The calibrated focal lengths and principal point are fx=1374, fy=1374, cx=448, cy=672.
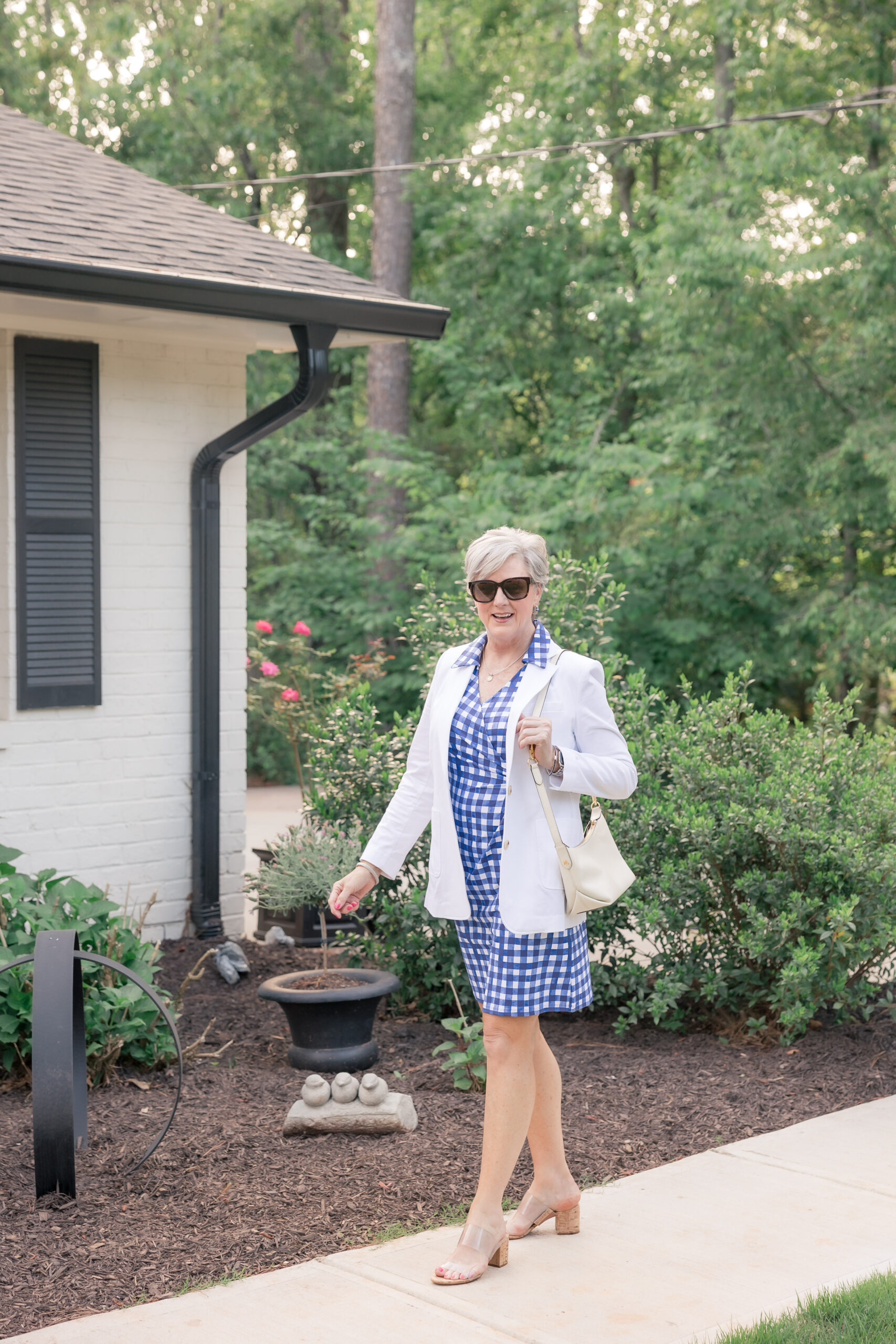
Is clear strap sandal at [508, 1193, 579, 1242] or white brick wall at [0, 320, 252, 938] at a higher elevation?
white brick wall at [0, 320, 252, 938]

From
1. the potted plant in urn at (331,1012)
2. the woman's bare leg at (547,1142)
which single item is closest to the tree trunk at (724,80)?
the potted plant in urn at (331,1012)

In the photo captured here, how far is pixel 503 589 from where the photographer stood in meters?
3.24

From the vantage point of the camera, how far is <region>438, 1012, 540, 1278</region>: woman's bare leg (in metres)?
3.16

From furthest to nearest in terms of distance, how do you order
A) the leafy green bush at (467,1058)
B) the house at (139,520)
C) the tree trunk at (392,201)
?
1. the tree trunk at (392,201)
2. the house at (139,520)
3. the leafy green bush at (467,1058)

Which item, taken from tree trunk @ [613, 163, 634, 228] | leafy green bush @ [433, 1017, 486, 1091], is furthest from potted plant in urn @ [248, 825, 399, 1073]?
tree trunk @ [613, 163, 634, 228]

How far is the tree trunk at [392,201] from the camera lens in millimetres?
14570

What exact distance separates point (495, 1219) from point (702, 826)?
2.13 m

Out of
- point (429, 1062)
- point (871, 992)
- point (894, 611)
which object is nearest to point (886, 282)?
point (894, 611)

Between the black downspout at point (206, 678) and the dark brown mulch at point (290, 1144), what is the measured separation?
37.7 inches

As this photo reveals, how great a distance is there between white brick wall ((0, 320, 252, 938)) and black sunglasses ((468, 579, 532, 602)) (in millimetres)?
3523

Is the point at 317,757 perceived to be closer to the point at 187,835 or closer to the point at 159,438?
the point at 187,835

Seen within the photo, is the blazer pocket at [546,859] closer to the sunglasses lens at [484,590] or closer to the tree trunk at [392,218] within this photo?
the sunglasses lens at [484,590]

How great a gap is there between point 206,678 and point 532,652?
11.9 feet

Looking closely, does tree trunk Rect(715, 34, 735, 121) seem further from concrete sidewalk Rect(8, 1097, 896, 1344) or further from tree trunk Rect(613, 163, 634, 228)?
concrete sidewalk Rect(8, 1097, 896, 1344)
